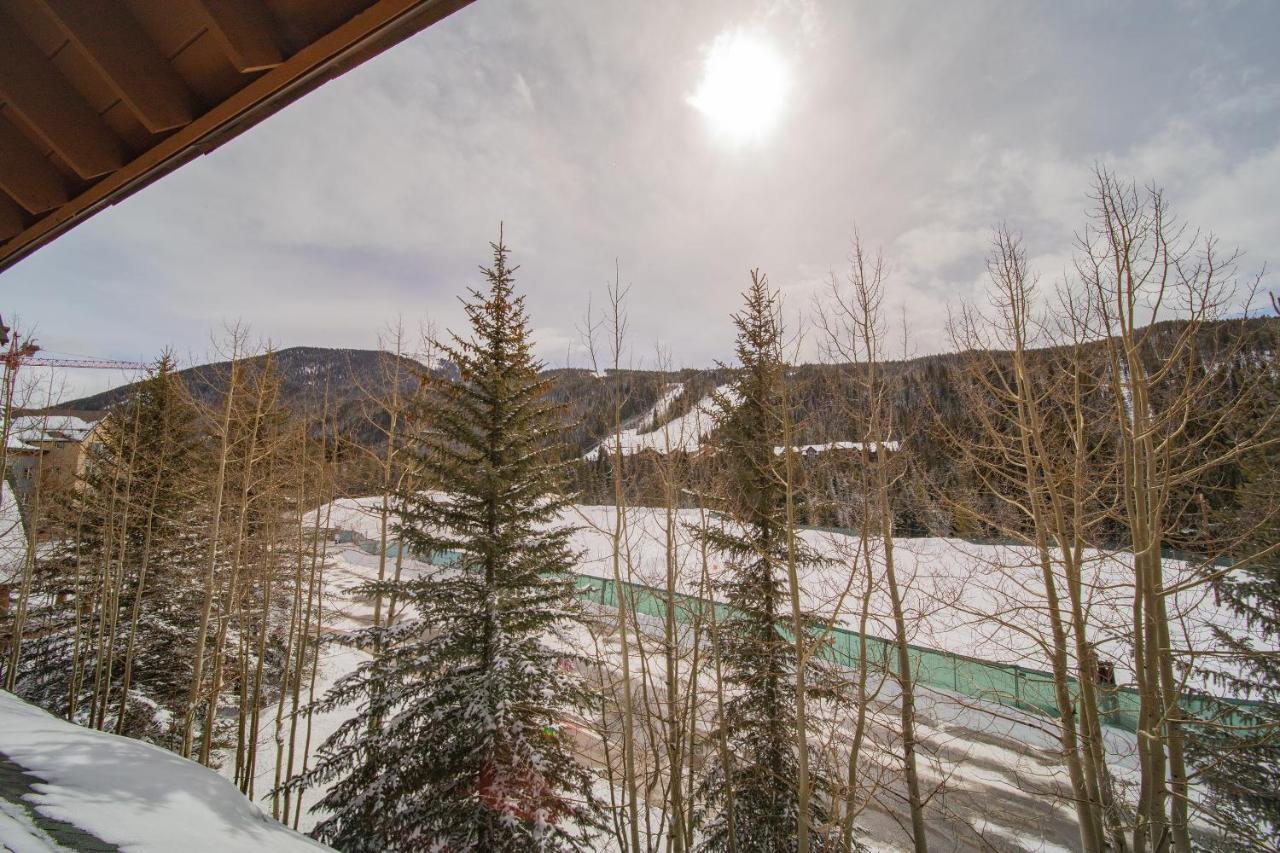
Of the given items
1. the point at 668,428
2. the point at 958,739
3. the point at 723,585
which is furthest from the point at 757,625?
the point at 958,739

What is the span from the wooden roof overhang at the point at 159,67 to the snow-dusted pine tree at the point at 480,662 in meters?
6.54

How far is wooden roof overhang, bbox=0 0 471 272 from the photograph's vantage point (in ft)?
5.39

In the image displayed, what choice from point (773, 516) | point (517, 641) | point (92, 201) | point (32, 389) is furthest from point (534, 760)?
point (32, 389)

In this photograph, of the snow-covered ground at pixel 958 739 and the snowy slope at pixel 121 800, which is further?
the snow-covered ground at pixel 958 739

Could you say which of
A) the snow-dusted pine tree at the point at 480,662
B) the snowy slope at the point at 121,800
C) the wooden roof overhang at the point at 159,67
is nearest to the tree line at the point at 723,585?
the snow-dusted pine tree at the point at 480,662

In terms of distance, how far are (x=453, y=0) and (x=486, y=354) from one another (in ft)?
25.0

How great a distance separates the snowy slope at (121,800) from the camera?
7.20ft

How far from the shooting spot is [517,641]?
26.0 feet

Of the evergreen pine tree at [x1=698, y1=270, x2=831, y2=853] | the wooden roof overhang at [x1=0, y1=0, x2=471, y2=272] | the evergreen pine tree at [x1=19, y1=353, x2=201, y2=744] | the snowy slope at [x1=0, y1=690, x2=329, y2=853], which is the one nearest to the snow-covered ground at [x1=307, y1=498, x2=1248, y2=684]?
the evergreen pine tree at [x1=698, y1=270, x2=831, y2=853]

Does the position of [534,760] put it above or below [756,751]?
above

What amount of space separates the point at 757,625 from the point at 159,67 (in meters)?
10.1

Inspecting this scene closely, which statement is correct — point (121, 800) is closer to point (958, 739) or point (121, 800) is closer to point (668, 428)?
point (668, 428)

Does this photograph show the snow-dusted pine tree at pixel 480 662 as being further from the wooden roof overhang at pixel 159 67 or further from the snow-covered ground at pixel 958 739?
the wooden roof overhang at pixel 159 67

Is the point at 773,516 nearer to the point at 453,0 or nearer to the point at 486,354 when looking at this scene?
the point at 486,354
